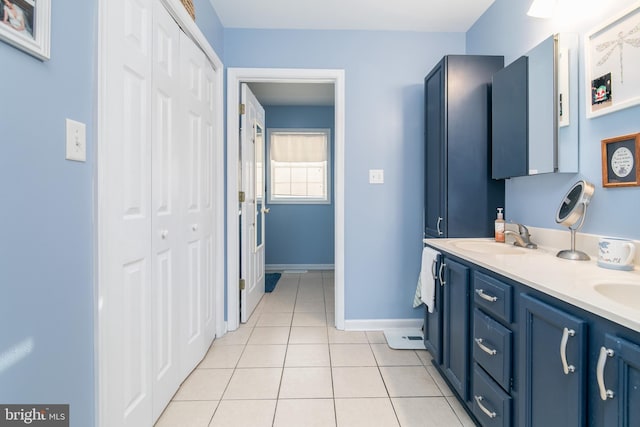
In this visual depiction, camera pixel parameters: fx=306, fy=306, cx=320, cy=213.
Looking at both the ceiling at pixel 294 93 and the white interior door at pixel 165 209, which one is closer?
the white interior door at pixel 165 209

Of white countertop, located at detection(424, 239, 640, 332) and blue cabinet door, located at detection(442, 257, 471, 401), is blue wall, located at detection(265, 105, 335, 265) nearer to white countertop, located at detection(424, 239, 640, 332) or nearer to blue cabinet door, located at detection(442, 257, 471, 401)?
blue cabinet door, located at detection(442, 257, 471, 401)

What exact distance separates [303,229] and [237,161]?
2478mm

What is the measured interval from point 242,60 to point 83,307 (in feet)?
7.12

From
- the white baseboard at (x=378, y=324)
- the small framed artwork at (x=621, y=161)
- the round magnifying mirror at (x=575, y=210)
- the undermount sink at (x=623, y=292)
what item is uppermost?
the small framed artwork at (x=621, y=161)

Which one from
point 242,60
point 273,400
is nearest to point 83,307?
point 273,400

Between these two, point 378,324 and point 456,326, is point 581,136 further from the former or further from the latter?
point 378,324

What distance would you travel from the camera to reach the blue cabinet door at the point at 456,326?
1.49m

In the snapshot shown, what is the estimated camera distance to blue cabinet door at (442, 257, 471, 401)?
1493mm

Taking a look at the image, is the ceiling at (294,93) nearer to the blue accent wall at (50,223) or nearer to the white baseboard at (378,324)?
the white baseboard at (378,324)

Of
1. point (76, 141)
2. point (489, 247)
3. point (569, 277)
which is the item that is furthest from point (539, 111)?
point (76, 141)

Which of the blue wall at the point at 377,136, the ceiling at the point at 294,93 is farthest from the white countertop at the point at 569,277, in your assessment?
the ceiling at the point at 294,93

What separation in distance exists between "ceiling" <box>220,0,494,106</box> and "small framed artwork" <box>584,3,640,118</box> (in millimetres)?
1104

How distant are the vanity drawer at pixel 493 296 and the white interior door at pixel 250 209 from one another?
6.08ft

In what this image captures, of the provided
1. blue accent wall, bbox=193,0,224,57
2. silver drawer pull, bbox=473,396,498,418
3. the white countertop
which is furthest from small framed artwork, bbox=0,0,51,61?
silver drawer pull, bbox=473,396,498,418
